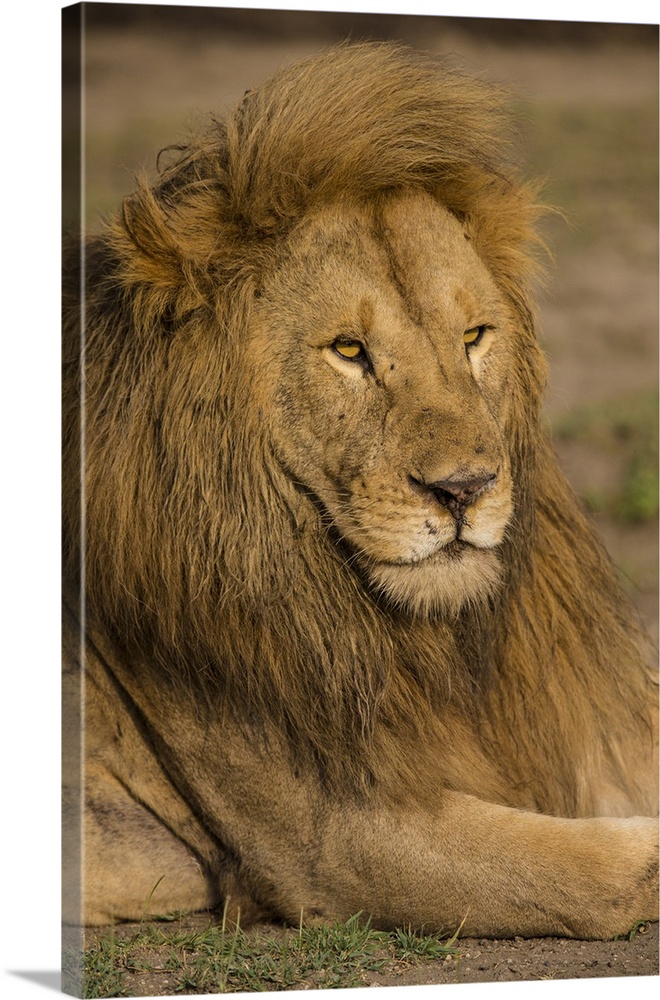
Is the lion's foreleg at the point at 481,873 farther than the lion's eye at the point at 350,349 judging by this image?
Yes

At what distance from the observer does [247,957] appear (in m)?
3.73

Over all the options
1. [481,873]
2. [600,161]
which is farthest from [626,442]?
[481,873]

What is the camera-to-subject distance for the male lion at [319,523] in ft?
11.5

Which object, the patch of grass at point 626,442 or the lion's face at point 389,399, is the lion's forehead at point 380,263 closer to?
the lion's face at point 389,399

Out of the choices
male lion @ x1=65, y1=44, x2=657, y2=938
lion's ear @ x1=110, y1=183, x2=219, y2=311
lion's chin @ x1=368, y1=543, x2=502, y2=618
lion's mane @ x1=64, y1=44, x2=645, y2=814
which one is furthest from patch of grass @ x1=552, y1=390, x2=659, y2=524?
lion's ear @ x1=110, y1=183, x2=219, y2=311

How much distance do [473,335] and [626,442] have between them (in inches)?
98.6

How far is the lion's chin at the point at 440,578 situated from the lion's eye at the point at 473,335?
1.47ft

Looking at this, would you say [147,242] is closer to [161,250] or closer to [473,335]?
[161,250]

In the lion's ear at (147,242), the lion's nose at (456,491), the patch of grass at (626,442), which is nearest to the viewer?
the lion's nose at (456,491)

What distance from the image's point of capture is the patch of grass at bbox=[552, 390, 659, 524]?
588 centimetres

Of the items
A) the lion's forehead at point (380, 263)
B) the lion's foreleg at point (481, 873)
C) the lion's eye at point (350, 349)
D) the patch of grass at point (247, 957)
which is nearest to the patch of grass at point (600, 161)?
the lion's forehead at point (380, 263)

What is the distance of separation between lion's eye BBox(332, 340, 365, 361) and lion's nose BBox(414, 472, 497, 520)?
0.31 m

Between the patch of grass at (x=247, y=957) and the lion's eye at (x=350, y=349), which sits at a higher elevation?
the lion's eye at (x=350, y=349)

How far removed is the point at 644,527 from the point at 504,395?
2343mm
